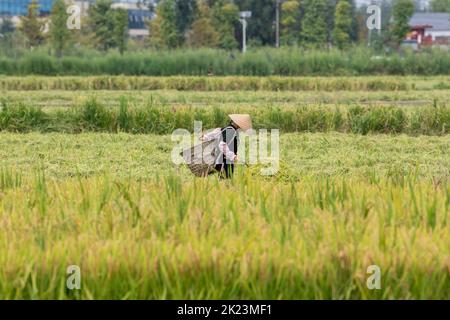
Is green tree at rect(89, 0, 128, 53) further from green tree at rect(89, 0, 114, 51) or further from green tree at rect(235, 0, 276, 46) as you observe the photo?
green tree at rect(235, 0, 276, 46)

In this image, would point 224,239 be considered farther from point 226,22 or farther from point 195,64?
point 226,22

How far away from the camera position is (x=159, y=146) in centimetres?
1312

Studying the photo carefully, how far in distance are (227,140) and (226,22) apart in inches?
1553

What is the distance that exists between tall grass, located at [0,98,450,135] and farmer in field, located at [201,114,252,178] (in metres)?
6.19

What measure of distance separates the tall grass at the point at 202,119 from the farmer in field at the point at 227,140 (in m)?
6.19

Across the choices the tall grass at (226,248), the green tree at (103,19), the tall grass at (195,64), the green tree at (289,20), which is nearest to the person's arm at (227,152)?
the tall grass at (226,248)

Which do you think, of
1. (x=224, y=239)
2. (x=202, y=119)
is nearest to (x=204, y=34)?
(x=202, y=119)

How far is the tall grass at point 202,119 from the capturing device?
15014mm

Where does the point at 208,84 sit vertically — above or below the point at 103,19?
below

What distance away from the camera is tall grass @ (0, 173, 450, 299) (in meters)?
4.32

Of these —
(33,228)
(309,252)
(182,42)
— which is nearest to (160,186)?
(33,228)

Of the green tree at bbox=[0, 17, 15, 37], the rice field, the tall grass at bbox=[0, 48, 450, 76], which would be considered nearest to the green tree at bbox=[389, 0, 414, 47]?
the tall grass at bbox=[0, 48, 450, 76]

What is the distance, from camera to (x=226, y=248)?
178 inches

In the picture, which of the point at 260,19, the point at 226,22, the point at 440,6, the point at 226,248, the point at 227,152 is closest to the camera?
the point at 226,248
